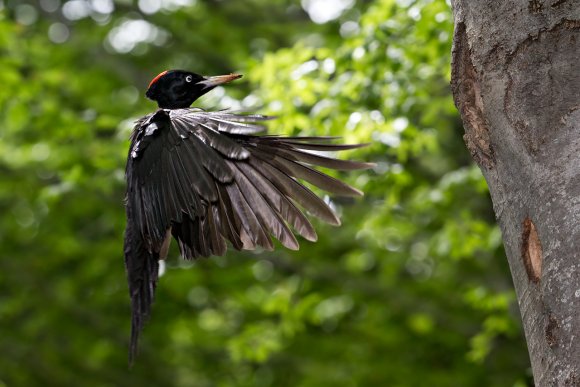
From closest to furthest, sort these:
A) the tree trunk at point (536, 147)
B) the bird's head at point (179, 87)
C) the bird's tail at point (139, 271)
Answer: the tree trunk at point (536, 147), the bird's tail at point (139, 271), the bird's head at point (179, 87)

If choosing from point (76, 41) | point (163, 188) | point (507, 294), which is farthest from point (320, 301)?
point (163, 188)

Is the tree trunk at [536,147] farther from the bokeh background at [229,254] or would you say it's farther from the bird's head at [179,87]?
the bokeh background at [229,254]

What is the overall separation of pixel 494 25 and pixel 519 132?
1.03ft

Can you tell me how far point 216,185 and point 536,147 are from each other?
1.49 metres

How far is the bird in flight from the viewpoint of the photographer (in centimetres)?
325

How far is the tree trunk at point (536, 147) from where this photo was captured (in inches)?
85.9

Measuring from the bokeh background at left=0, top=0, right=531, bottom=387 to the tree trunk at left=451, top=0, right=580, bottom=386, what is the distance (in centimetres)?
334

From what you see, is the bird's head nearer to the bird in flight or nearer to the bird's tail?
the bird in flight

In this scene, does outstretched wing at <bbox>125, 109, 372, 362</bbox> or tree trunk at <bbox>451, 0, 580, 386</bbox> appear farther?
outstretched wing at <bbox>125, 109, 372, 362</bbox>

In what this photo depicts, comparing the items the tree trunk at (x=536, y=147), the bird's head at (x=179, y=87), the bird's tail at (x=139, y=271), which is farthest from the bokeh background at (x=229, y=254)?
the tree trunk at (x=536, y=147)

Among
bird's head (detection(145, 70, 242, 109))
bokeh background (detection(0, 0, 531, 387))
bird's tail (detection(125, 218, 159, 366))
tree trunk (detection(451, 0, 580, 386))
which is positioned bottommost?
tree trunk (detection(451, 0, 580, 386))

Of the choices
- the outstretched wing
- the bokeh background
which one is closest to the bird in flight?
the outstretched wing

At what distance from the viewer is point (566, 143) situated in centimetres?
226

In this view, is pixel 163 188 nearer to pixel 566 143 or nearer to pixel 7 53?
pixel 566 143
